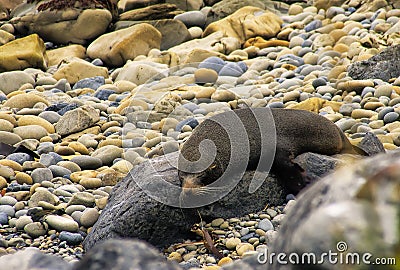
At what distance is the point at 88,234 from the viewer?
5.27 metres

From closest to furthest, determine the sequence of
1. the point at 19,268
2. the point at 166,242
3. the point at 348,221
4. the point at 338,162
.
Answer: the point at 348,221
the point at 19,268
the point at 166,242
the point at 338,162

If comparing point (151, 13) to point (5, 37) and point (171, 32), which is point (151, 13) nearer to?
point (171, 32)

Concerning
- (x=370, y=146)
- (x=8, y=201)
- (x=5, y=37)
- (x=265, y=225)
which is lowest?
(x=5, y=37)

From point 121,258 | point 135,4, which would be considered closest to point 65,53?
point 135,4

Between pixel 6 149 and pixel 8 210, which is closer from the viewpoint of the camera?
pixel 8 210

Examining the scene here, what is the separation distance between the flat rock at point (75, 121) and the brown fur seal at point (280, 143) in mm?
3068

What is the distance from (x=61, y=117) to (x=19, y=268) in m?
6.77

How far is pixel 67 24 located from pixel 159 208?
990 cm

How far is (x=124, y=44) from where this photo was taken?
12477 mm

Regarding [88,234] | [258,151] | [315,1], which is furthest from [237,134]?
[315,1]

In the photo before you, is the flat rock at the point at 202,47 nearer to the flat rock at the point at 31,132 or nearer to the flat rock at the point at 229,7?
the flat rock at the point at 229,7

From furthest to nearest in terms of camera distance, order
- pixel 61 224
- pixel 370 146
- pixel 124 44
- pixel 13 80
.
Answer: pixel 124 44
pixel 13 80
pixel 370 146
pixel 61 224

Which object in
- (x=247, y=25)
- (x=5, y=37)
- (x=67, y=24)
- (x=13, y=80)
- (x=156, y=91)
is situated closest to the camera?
(x=156, y=91)

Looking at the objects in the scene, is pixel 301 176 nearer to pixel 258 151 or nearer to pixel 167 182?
pixel 258 151
